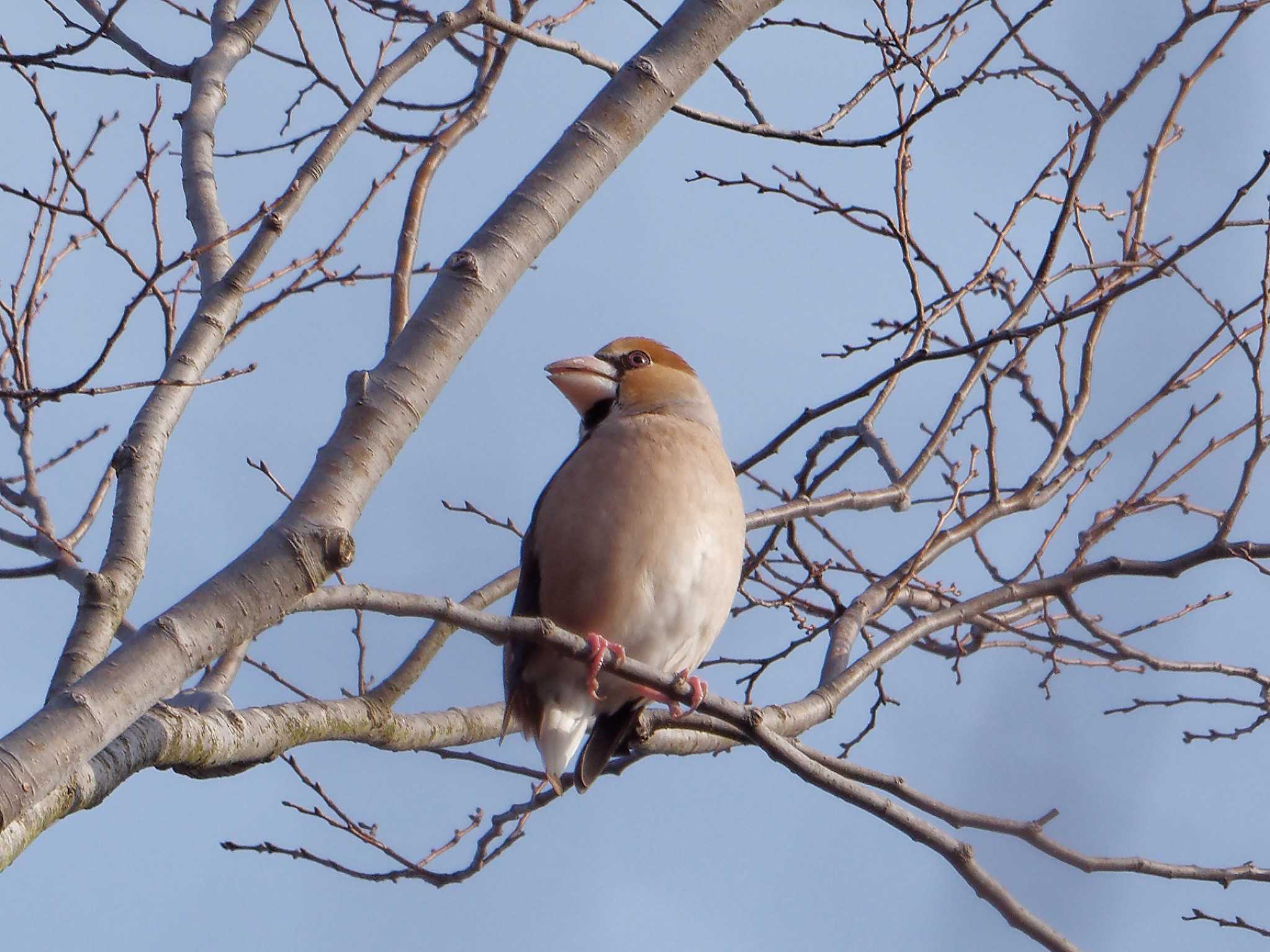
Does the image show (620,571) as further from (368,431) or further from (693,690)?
(368,431)

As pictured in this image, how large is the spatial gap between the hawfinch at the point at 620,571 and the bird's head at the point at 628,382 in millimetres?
449

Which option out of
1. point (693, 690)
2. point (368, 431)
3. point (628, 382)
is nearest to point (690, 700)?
point (693, 690)

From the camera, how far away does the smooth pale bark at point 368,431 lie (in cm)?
213

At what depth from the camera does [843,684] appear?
154 inches

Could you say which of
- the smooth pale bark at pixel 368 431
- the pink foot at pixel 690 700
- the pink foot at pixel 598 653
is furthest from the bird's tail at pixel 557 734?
the smooth pale bark at pixel 368 431

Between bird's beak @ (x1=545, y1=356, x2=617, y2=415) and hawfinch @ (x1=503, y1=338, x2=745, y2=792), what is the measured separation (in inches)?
23.9

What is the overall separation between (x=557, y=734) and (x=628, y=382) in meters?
1.40

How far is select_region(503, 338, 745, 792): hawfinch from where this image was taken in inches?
159

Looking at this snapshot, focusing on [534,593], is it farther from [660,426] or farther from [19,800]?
[19,800]

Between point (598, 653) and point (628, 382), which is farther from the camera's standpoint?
point (628, 382)

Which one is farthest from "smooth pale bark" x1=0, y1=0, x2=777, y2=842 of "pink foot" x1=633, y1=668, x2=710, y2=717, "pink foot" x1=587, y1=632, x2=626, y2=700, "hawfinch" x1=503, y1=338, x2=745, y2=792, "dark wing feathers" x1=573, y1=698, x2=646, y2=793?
"dark wing feathers" x1=573, y1=698, x2=646, y2=793

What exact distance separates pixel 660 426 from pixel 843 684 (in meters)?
1.05

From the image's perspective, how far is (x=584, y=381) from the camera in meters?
5.10

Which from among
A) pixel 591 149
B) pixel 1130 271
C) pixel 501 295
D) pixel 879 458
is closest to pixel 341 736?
pixel 501 295
